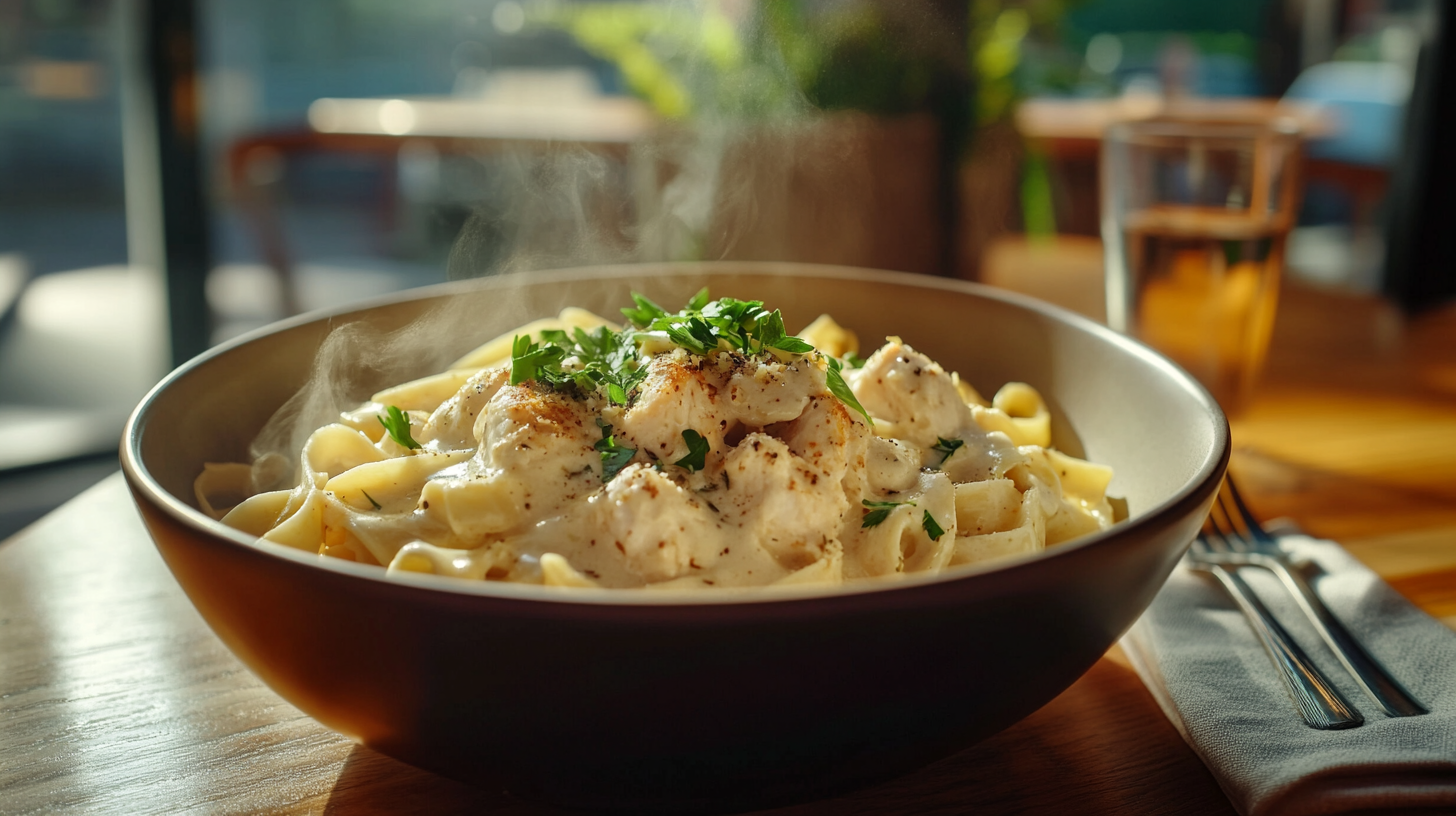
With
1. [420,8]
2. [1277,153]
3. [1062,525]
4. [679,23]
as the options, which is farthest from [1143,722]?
[420,8]

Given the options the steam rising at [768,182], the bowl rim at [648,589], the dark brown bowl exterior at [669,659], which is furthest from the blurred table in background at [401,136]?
the dark brown bowl exterior at [669,659]

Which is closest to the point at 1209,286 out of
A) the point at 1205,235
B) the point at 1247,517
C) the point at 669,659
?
the point at 1205,235

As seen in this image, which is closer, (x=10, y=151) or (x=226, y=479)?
(x=226, y=479)

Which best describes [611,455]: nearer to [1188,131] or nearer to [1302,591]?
[1302,591]

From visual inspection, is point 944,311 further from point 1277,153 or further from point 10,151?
point 10,151

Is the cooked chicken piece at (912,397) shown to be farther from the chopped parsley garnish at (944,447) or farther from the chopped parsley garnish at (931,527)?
the chopped parsley garnish at (931,527)

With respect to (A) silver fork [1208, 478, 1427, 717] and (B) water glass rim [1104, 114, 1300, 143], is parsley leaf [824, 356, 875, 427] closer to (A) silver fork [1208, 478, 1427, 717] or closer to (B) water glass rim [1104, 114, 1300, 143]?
(A) silver fork [1208, 478, 1427, 717]
